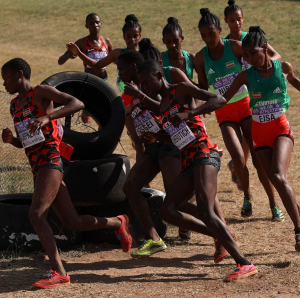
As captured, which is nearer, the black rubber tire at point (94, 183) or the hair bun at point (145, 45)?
the black rubber tire at point (94, 183)

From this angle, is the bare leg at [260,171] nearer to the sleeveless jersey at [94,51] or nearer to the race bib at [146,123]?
the race bib at [146,123]

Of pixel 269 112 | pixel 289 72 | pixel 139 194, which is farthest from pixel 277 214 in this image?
pixel 139 194

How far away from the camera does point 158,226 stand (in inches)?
265

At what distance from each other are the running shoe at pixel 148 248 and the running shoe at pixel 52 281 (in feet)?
2.87

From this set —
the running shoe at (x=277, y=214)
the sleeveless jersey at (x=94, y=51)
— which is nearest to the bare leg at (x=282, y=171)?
the running shoe at (x=277, y=214)

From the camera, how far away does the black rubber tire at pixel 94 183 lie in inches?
252

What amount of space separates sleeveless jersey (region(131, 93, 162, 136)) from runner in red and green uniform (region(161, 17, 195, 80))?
145 centimetres

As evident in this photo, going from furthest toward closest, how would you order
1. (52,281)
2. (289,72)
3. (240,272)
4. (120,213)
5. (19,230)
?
(120,213) → (289,72) → (19,230) → (52,281) → (240,272)

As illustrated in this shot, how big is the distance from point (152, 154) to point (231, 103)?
5.56 ft

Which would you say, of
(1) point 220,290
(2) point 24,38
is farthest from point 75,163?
(2) point 24,38

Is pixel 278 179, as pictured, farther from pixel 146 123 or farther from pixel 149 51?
pixel 149 51

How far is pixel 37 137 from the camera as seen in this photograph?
5.45 m

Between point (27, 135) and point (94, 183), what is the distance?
117 cm

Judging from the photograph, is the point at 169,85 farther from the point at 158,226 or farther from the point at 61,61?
the point at 61,61
